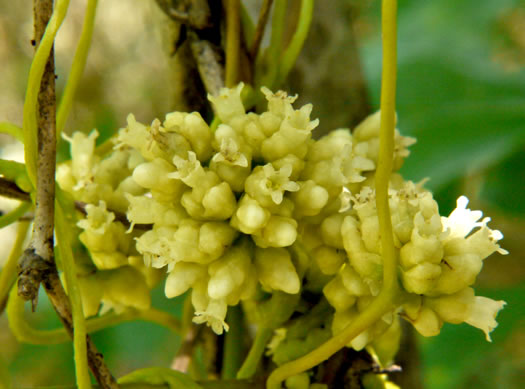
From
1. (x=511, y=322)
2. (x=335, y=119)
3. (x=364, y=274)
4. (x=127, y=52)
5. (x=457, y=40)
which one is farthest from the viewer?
(x=127, y=52)

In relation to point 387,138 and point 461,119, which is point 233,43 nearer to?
point 387,138

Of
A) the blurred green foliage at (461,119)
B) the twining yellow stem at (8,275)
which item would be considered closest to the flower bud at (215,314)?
the twining yellow stem at (8,275)

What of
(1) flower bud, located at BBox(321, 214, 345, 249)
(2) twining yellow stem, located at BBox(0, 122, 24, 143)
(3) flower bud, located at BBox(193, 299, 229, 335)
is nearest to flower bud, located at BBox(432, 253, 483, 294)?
(1) flower bud, located at BBox(321, 214, 345, 249)

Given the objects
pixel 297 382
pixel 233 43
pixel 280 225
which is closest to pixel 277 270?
pixel 280 225

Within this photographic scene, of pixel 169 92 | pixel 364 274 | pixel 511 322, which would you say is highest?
pixel 169 92

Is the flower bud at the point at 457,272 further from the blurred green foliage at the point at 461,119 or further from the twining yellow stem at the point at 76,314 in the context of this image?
the blurred green foliage at the point at 461,119

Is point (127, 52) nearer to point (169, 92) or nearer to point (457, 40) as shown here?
point (457, 40)

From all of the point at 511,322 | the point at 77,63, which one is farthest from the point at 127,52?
the point at 77,63
